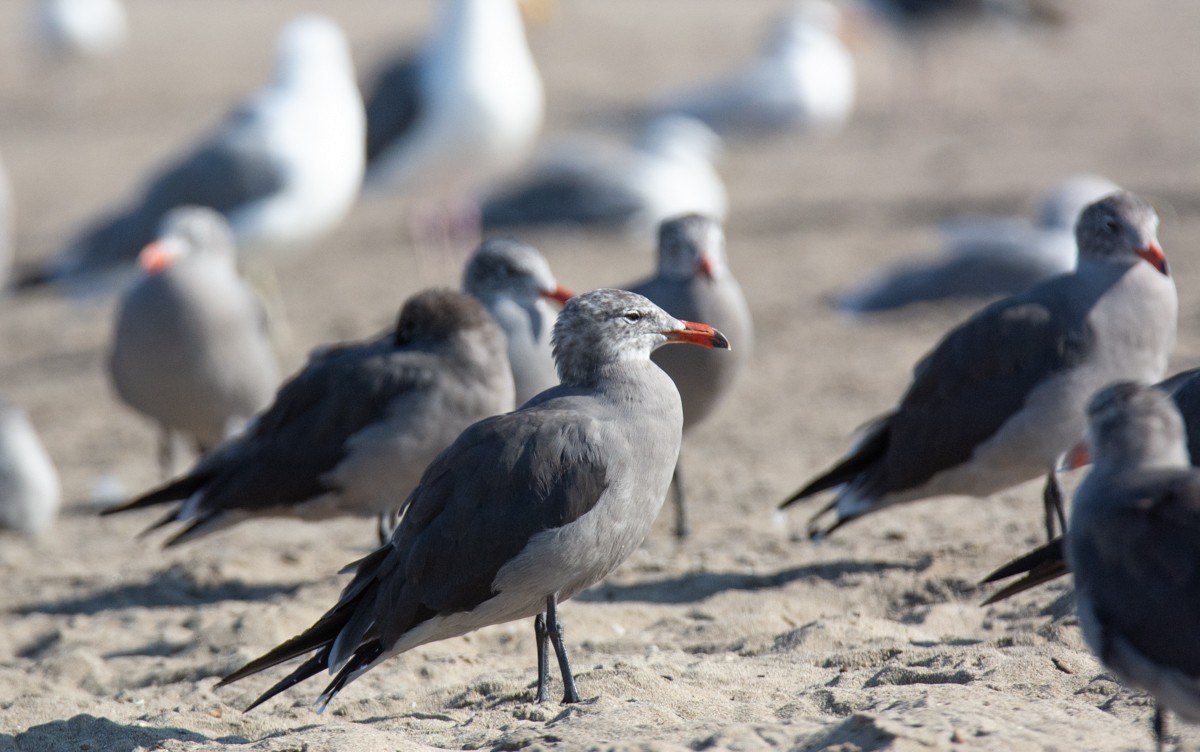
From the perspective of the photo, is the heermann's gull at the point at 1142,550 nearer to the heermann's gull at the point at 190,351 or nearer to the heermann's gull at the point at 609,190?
the heermann's gull at the point at 190,351

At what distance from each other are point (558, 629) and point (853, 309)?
5610mm

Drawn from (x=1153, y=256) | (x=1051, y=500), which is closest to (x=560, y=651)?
(x=1051, y=500)

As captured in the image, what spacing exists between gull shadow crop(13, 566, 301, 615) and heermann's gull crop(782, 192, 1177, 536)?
1984mm

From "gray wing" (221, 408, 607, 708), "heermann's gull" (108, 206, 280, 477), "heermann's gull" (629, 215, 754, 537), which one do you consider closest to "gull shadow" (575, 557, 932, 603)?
"heermann's gull" (629, 215, 754, 537)

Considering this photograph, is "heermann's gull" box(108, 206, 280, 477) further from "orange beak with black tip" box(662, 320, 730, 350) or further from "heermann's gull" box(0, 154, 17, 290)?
"heermann's gull" box(0, 154, 17, 290)

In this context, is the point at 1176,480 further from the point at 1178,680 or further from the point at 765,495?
the point at 765,495

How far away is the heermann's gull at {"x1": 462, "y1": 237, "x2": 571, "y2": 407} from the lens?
5.97 metres

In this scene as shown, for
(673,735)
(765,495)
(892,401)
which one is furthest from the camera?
(892,401)

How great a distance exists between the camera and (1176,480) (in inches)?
134

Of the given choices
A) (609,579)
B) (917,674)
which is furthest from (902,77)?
(917,674)

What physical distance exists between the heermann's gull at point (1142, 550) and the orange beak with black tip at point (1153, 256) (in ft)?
5.69

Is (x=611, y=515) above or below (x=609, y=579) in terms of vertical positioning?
above

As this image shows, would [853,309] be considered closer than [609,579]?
No

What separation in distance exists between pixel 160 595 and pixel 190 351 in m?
1.54
